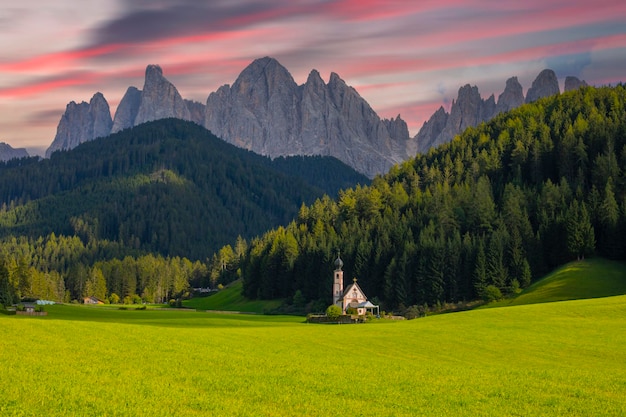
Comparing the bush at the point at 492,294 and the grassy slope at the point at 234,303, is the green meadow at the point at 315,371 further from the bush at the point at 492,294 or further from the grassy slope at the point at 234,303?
the grassy slope at the point at 234,303

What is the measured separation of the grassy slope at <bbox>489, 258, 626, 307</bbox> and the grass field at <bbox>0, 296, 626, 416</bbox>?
43.8m

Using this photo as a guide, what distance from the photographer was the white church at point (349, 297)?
12388 cm

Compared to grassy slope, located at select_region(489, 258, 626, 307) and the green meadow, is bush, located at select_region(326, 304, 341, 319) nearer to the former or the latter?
grassy slope, located at select_region(489, 258, 626, 307)

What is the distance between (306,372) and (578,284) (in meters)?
82.1

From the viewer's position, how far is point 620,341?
53.7 meters

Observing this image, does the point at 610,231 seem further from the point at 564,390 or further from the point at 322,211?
the point at 564,390

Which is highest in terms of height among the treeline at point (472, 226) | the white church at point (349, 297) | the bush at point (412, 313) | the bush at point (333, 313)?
the treeline at point (472, 226)

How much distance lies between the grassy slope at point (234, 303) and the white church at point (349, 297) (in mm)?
21639

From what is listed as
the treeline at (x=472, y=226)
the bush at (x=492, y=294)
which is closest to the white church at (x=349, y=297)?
the treeline at (x=472, y=226)

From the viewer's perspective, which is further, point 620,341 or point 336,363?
point 620,341

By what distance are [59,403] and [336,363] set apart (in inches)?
774

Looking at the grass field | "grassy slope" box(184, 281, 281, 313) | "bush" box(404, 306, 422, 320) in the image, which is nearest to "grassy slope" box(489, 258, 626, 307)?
"bush" box(404, 306, 422, 320)

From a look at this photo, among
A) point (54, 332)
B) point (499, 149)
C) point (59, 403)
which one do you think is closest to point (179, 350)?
point (54, 332)

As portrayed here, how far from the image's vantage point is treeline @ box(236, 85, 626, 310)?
126m
